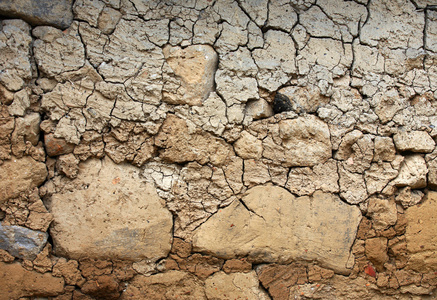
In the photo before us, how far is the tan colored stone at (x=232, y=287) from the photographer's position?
2221mm

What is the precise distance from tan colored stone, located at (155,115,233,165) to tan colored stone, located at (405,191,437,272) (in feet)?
4.62

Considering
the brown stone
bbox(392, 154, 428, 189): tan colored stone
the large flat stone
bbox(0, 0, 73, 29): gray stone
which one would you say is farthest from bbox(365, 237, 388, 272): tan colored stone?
bbox(0, 0, 73, 29): gray stone

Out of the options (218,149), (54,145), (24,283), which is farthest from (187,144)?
(24,283)

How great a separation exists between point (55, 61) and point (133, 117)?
1.91ft

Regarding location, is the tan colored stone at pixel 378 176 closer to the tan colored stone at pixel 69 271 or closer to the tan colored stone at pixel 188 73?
the tan colored stone at pixel 188 73

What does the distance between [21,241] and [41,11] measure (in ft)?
4.66

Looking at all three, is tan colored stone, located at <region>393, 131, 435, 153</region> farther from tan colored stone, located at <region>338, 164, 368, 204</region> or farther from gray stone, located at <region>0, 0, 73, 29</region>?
gray stone, located at <region>0, 0, 73, 29</region>

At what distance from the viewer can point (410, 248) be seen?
7.67 ft

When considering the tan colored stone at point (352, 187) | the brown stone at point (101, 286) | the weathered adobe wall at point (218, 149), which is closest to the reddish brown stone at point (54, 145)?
the weathered adobe wall at point (218, 149)

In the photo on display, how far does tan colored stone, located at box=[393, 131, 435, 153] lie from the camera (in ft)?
7.60

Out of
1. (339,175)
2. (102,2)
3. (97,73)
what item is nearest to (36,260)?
(97,73)

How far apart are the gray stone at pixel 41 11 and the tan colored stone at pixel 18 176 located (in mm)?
851

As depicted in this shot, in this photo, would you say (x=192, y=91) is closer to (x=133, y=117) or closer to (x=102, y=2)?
(x=133, y=117)

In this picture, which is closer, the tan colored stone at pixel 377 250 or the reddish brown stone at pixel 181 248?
the reddish brown stone at pixel 181 248
